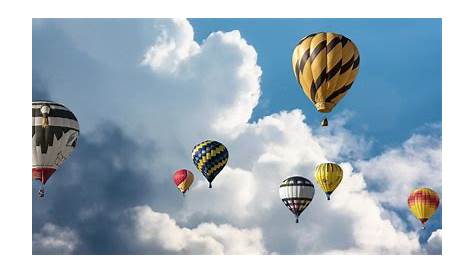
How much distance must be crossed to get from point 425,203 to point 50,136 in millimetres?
18085

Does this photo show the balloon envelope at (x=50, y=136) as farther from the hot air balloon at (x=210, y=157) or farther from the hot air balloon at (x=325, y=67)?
the hot air balloon at (x=210, y=157)

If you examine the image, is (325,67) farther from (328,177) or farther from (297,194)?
(328,177)

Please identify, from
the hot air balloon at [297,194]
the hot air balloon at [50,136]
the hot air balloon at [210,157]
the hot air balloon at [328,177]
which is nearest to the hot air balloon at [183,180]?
the hot air balloon at [210,157]

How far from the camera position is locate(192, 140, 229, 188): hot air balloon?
40.0 m

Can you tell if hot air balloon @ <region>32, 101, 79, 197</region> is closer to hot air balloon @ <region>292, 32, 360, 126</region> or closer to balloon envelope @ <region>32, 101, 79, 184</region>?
balloon envelope @ <region>32, 101, 79, 184</region>

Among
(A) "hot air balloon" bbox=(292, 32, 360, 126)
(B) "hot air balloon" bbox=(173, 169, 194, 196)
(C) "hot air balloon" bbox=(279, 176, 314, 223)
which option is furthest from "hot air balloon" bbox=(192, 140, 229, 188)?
(A) "hot air balloon" bbox=(292, 32, 360, 126)

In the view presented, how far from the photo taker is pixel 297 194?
133ft

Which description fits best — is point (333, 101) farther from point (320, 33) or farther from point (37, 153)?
point (37, 153)

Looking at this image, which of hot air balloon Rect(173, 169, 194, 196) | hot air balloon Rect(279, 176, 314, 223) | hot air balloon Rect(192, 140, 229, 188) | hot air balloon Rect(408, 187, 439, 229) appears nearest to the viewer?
hot air balloon Rect(192, 140, 229, 188)

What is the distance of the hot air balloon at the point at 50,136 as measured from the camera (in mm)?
31375

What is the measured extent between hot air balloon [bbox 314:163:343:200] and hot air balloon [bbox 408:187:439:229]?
3.54 metres

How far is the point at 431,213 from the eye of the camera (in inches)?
1654

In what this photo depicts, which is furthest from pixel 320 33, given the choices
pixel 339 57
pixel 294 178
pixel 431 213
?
pixel 431 213

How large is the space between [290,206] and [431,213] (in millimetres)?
6428
